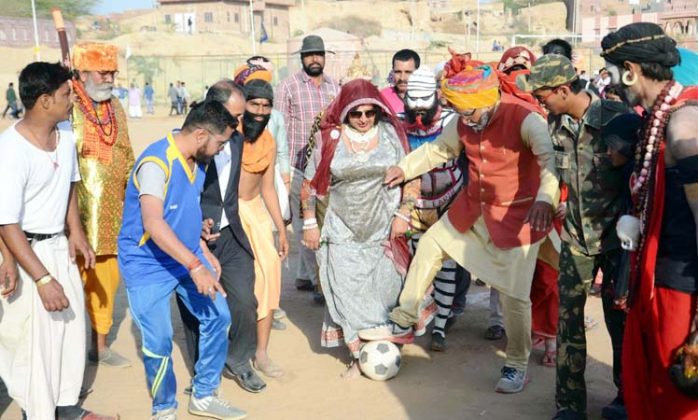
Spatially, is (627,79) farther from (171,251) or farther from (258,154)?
(258,154)

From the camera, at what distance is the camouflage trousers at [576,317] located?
4.27m

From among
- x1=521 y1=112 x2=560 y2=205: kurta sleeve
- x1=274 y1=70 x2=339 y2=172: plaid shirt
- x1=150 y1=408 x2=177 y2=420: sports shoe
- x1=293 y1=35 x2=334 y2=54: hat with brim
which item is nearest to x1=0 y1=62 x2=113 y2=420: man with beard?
x1=150 y1=408 x2=177 y2=420: sports shoe

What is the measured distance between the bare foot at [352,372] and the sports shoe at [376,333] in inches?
7.9

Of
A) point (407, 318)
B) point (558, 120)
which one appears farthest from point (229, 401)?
point (558, 120)

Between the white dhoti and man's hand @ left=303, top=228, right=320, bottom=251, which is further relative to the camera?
man's hand @ left=303, top=228, right=320, bottom=251

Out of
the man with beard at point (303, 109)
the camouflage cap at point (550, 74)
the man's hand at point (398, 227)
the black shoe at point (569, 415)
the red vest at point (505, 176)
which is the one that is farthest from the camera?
the man with beard at point (303, 109)

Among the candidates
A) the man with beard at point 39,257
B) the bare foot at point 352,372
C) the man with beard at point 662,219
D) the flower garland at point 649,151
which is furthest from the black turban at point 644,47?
the bare foot at point 352,372

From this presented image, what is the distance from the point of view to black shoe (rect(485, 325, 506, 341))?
6.07 metres

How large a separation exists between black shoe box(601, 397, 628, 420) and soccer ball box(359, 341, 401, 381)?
1.41m

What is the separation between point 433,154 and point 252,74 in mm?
1487

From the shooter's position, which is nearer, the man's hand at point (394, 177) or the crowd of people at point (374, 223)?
the crowd of people at point (374, 223)

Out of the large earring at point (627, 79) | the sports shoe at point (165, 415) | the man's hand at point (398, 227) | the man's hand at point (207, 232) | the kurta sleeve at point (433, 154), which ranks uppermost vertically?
the large earring at point (627, 79)

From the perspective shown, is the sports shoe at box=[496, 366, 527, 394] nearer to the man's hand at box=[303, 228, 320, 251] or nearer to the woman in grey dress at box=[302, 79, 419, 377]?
the woman in grey dress at box=[302, 79, 419, 377]

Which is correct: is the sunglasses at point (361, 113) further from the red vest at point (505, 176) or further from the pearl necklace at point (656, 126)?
the pearl necklace at point (656, 126)
